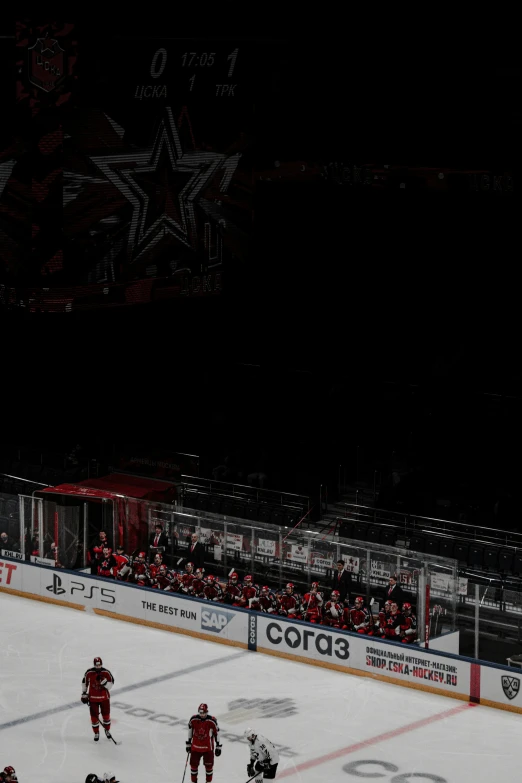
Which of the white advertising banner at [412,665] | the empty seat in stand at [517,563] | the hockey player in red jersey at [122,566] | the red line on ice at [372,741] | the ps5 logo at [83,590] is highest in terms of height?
the empty seat in stand at [517,563]

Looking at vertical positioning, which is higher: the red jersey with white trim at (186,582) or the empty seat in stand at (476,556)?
the empty seat in stand at (476,556)

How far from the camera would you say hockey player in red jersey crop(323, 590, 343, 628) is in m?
21.0

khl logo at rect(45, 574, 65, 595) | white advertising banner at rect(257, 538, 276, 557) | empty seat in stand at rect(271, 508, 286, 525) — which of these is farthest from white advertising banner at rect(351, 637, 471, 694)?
khl logo at rect(45, 574, 65, 595)

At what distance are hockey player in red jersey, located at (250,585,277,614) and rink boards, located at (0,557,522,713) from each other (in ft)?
0.99

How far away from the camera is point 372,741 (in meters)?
17.8

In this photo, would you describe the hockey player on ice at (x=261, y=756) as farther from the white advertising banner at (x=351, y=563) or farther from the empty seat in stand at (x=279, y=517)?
the empty seat in stand at (x=279, y=517)

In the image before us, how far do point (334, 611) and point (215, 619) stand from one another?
86.2 inches

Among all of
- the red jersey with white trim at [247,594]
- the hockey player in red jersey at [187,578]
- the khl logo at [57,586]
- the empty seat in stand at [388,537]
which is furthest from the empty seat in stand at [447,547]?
the khl logo at [57,586]

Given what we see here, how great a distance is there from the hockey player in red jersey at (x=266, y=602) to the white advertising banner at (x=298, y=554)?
635 mm

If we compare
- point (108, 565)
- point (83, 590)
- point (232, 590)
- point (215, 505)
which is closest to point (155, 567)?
point (108, 565)

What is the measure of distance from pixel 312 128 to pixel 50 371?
8380 mm

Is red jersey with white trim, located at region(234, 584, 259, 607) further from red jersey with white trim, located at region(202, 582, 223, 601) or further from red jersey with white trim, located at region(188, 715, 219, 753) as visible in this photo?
red jersey with white trim, located at region(188, 715, 219, 753)

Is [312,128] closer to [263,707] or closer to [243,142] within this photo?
[243,142]

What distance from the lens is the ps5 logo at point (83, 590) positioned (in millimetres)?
23438
